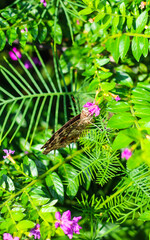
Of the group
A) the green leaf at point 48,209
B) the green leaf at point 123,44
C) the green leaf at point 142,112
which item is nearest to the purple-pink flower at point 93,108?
the green leaf at point 142,112

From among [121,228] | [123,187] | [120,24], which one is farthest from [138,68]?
[121,228]

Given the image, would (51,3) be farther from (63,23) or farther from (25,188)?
(25,188)

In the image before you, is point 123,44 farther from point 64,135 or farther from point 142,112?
point 64,135

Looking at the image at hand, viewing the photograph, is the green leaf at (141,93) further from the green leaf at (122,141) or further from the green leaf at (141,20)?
the green leaf at (122,141)

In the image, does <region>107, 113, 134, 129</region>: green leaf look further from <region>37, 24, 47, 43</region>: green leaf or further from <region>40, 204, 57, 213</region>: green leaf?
<region>37, 24, 47, 43</region>: green leaf

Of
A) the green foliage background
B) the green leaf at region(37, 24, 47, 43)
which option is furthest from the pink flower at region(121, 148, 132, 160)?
the green leaf at region(37, 24, 47, 43)
